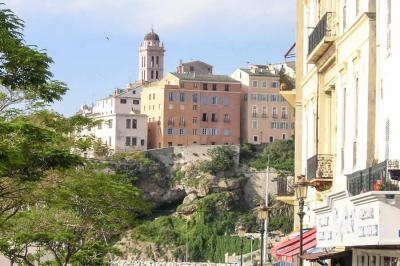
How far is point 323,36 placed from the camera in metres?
27.0

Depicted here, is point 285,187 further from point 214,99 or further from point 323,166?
point 214,99

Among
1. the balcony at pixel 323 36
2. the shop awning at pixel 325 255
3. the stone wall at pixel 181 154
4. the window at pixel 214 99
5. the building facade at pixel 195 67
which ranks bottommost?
the shop awning at pixel 325 255

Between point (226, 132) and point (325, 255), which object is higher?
point (226, 132)

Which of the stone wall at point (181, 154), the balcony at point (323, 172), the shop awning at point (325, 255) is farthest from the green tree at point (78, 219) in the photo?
the stone wall at point (181, 154)

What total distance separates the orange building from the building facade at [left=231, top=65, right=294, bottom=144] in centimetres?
116

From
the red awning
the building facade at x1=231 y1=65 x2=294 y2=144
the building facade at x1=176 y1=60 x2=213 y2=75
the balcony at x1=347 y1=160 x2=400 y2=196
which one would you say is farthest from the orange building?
the balcony at x1=347 y1=160 x2=400 y2=196

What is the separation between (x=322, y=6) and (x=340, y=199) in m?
10.0

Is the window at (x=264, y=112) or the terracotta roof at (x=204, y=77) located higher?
the terracotta roof at (x=204, y=77)

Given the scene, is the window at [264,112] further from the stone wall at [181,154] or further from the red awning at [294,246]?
the red awning at [294,246]

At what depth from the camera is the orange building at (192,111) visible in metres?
154

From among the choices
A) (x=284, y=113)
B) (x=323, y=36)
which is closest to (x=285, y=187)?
(x=323, y=36)

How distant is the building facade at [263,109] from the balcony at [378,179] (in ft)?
439

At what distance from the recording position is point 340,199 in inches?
822

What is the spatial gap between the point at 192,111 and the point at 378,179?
137 meters
